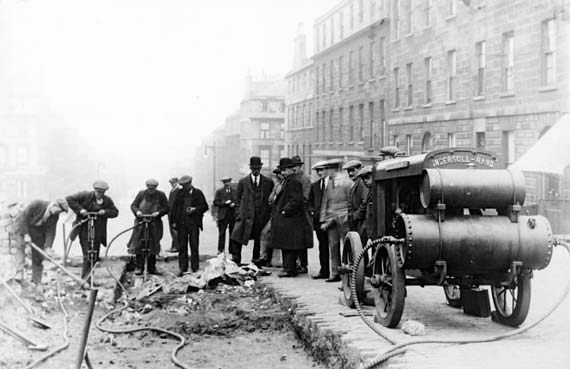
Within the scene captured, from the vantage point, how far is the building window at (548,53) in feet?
66.1

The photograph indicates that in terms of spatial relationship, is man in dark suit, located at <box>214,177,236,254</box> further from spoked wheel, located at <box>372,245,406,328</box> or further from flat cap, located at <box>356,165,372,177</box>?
spoked wheel, located at <box>372,245,406,328</box>

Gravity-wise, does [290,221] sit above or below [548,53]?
below

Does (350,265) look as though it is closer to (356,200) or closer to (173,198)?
(356,200)

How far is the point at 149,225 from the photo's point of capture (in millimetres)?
15227

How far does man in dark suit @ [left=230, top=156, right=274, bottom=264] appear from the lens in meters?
14.7

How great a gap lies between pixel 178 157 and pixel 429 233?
67.8m

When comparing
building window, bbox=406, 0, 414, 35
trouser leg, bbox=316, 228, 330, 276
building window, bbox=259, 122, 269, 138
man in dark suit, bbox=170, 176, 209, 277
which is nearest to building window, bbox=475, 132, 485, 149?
building window, bbox=406, 0, 414, 35

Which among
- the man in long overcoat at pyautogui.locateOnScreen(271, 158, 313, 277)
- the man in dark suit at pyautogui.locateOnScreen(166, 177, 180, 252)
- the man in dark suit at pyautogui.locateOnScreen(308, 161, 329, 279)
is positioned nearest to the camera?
the man in dark suit at pyautogui.locateOnScreen(308, 161, 329, 279)

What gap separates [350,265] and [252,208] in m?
5.44

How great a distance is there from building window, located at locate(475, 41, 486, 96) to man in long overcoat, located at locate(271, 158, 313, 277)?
544 inches

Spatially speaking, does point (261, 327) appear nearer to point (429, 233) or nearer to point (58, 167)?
point (429, 233)

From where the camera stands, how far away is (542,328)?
7980 millimetres

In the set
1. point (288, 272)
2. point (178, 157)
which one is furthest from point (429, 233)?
point (178, 157)

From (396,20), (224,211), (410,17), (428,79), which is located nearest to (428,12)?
(410,17)
